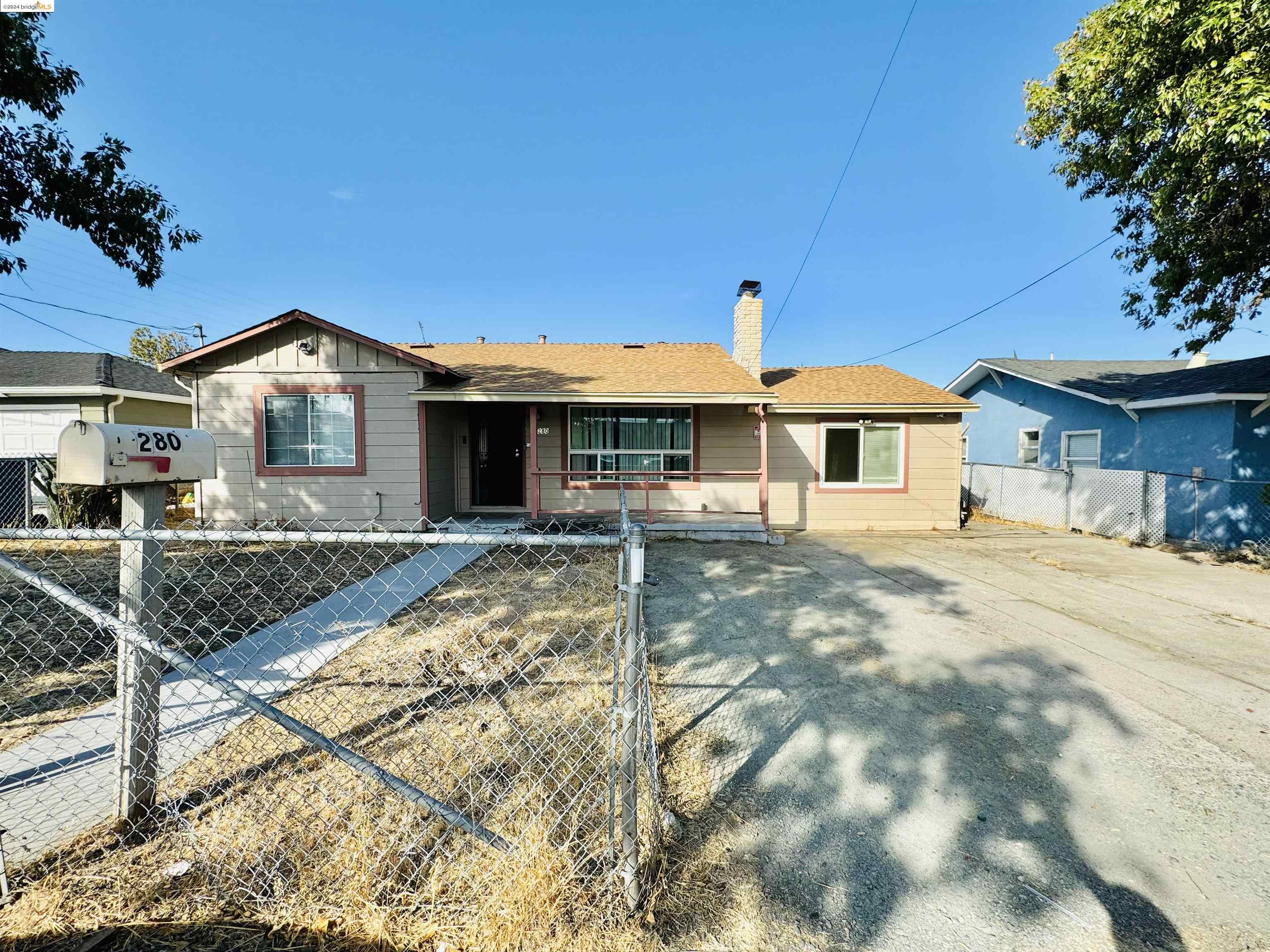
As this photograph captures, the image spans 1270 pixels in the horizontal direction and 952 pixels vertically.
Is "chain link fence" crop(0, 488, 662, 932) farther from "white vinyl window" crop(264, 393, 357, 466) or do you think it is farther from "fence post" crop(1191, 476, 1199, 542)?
"fence post" crop(1191, 476, 1199, 542)

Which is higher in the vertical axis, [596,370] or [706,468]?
[596,370]

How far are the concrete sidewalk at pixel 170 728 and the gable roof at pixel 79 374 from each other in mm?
11353

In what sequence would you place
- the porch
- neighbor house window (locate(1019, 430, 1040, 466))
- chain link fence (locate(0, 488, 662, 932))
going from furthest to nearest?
neighbor house window (locate(1019, 430, 1040, 466)) < the porch < chain link fence (locate(0, 488, 662, 932))

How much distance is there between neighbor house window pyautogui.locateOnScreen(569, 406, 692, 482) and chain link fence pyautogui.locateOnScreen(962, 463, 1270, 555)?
7.40 meters

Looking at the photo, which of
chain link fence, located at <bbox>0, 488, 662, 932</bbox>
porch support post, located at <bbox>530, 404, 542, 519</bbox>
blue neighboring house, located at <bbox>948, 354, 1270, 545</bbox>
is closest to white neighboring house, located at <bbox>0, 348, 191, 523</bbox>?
porch support post, located at <bbox>530, 404, 542, 519</bbox>

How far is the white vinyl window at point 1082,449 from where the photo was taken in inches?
512

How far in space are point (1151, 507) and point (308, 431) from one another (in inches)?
600

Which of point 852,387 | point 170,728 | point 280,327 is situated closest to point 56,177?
point 280,327

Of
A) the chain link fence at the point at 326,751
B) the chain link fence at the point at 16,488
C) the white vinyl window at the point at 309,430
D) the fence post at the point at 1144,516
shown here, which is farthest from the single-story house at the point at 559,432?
the chain link fence at the point at 326,751

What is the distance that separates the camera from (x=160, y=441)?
1.93 metres

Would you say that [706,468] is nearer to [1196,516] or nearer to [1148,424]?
[1196,516]

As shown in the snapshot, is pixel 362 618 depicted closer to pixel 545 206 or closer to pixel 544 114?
pixel 544 114

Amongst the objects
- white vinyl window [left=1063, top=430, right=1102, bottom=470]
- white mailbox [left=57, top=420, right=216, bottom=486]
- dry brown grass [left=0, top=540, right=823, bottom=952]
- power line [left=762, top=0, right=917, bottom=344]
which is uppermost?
power line [left=762, top=0, right=917, bottom=344]

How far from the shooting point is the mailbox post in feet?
6.01
